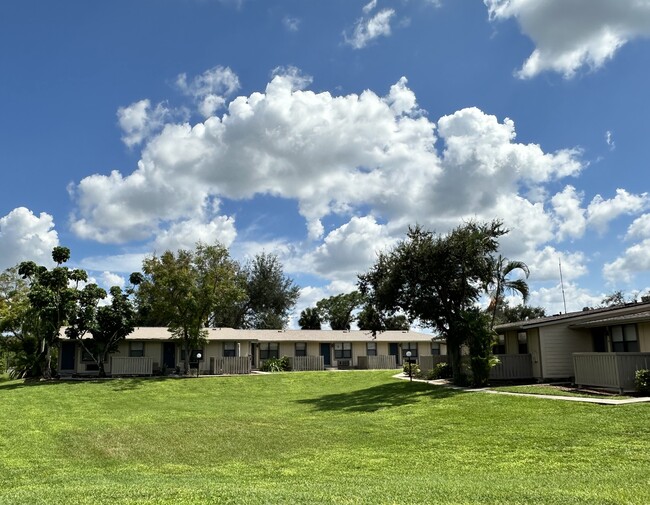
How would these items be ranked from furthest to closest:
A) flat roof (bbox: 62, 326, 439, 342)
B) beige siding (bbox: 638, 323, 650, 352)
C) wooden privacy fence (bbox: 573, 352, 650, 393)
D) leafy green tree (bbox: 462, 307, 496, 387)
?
flat roof (bbox: 62, 326, 439, 342)
leafy green tree (bbox: 462, 307, 496, 387)
beige siding (bbox: 638, 323, 650, 352)
wooden privacy fence (bbox: 573, 352, 650, 393)

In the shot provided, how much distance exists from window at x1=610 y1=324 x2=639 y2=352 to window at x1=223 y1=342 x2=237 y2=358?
82.7ft

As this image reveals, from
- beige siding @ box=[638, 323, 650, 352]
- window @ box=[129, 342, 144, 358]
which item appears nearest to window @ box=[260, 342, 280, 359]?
window @ box=[129, 342, 144, 358]

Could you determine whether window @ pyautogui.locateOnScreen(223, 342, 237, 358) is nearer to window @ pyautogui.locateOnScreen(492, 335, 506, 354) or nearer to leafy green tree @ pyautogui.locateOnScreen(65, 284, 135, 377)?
leafy green tree @ pyautogui.locateOnScreen(65, 284, 135, 377)

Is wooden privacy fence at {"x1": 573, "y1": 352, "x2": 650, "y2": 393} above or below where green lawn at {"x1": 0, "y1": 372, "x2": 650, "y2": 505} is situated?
above

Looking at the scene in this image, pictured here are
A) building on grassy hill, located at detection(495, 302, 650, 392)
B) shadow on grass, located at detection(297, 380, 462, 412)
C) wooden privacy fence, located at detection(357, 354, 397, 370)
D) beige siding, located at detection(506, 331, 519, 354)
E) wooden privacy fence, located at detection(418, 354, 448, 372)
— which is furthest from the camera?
wooden privacy fence, located at detection(357, 354, 397, 370)

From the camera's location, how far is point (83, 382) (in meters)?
31.3

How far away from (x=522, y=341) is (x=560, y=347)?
130 inches

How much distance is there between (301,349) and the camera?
4381cm

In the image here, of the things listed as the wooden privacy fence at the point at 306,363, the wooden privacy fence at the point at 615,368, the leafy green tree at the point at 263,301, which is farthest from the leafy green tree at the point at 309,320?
the wooden privacy fence at the point at 615,368

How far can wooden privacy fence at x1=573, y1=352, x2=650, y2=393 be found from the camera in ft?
60.1

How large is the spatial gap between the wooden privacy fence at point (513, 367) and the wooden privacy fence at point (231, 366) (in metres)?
17.8

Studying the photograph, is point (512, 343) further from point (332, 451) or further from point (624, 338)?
point (332, 451)

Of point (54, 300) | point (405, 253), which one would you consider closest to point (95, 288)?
point (54, 300)

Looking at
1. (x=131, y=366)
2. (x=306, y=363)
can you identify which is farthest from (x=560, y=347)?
(x=131, y=366)
